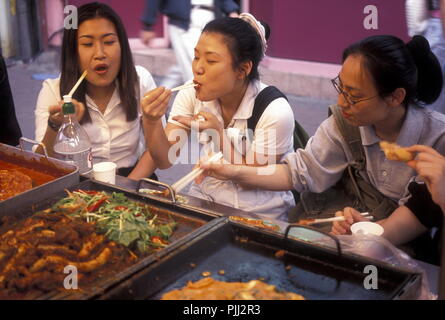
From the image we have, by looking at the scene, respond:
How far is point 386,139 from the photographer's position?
252 cm

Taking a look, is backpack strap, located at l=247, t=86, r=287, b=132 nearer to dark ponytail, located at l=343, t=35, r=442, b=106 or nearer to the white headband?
the white headband

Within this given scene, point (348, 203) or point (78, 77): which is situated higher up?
point (78, 77)

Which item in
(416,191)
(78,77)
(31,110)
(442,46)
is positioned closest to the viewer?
(416,191)

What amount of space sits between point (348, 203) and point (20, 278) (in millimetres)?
1680

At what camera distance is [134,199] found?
7.21 ft

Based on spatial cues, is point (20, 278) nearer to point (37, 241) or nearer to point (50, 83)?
point (37, 241)

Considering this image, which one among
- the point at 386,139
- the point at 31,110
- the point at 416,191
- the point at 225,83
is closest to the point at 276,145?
the point at 225,83

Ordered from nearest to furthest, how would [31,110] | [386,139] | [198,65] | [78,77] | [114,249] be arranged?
[114,249] → [386,139] → [198,65] → [78,77] → [31,110]

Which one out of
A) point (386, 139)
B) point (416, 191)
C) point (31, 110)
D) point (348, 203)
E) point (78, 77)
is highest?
point (78, 77)

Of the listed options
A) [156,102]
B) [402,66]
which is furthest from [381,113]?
[156,102]

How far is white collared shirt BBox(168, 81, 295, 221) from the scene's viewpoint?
2.92 meters

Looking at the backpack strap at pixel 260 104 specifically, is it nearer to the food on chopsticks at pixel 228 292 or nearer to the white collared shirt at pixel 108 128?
the white collared shirt at pixel 108 128

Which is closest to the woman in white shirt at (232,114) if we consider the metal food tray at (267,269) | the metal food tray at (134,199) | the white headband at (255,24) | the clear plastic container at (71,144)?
the white headband at (255,24)

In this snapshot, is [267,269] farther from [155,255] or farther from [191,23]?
[191,23]
